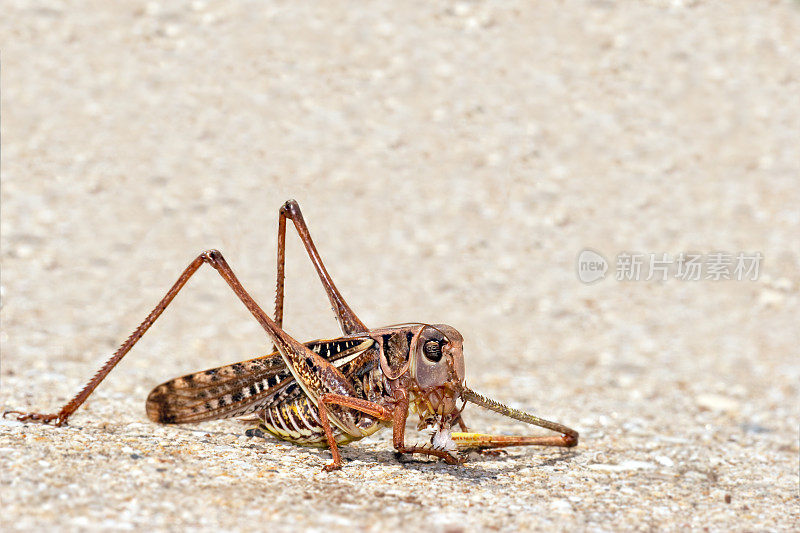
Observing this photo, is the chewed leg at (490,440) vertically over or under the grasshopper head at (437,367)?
under

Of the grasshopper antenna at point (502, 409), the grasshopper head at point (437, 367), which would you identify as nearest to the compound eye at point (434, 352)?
the grasshopper head at point (437, 367)

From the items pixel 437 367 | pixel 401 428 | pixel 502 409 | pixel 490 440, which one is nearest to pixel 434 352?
pixel 437 367

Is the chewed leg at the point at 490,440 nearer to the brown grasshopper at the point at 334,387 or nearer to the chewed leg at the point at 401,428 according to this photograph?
the brown grasshopper at the point at 334,387

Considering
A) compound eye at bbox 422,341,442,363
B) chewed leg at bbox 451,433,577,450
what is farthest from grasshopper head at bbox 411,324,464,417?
chewed leg at bbox 451,433,577,450

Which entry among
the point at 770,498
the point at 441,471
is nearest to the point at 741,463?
the point at 770,498

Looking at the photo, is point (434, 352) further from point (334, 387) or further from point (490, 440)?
point (490, 440)

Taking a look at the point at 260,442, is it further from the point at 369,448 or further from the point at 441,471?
the point at 441,471

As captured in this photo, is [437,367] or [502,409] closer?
A: [437,367]
